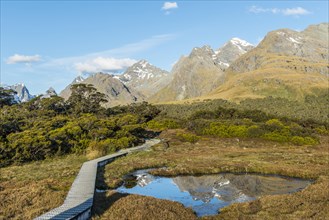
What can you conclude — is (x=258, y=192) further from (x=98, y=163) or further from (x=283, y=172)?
(x=98, y=163)

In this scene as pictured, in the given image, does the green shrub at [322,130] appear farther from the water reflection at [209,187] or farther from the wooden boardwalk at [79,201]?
the wooden boardwalk at [79,201]

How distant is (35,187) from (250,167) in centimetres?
2673

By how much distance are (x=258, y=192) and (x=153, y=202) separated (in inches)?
475

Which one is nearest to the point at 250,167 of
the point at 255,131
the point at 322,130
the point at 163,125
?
the point at 255,131

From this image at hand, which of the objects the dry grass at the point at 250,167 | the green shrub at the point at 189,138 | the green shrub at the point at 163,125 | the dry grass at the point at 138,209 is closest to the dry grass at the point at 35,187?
the dry grass at the point at 138,209

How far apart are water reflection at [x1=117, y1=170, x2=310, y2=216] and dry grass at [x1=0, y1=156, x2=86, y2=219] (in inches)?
258

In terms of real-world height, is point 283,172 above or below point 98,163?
below

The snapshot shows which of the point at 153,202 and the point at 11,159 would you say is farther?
the point at 11,159

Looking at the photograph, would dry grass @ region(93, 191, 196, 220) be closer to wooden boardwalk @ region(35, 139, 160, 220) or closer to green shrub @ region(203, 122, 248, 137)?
wooden boardwalk @ region(35, 139, 160, 220)

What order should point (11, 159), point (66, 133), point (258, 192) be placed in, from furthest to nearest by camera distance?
1. point (66, 133)
2. point (11, 159)
3. point (258, 192)

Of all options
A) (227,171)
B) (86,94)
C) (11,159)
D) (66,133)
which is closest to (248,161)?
(227,171)

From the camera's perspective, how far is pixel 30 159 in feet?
151

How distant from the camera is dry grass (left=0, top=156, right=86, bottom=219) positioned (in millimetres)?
22266

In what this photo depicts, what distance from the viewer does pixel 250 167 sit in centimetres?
4225
